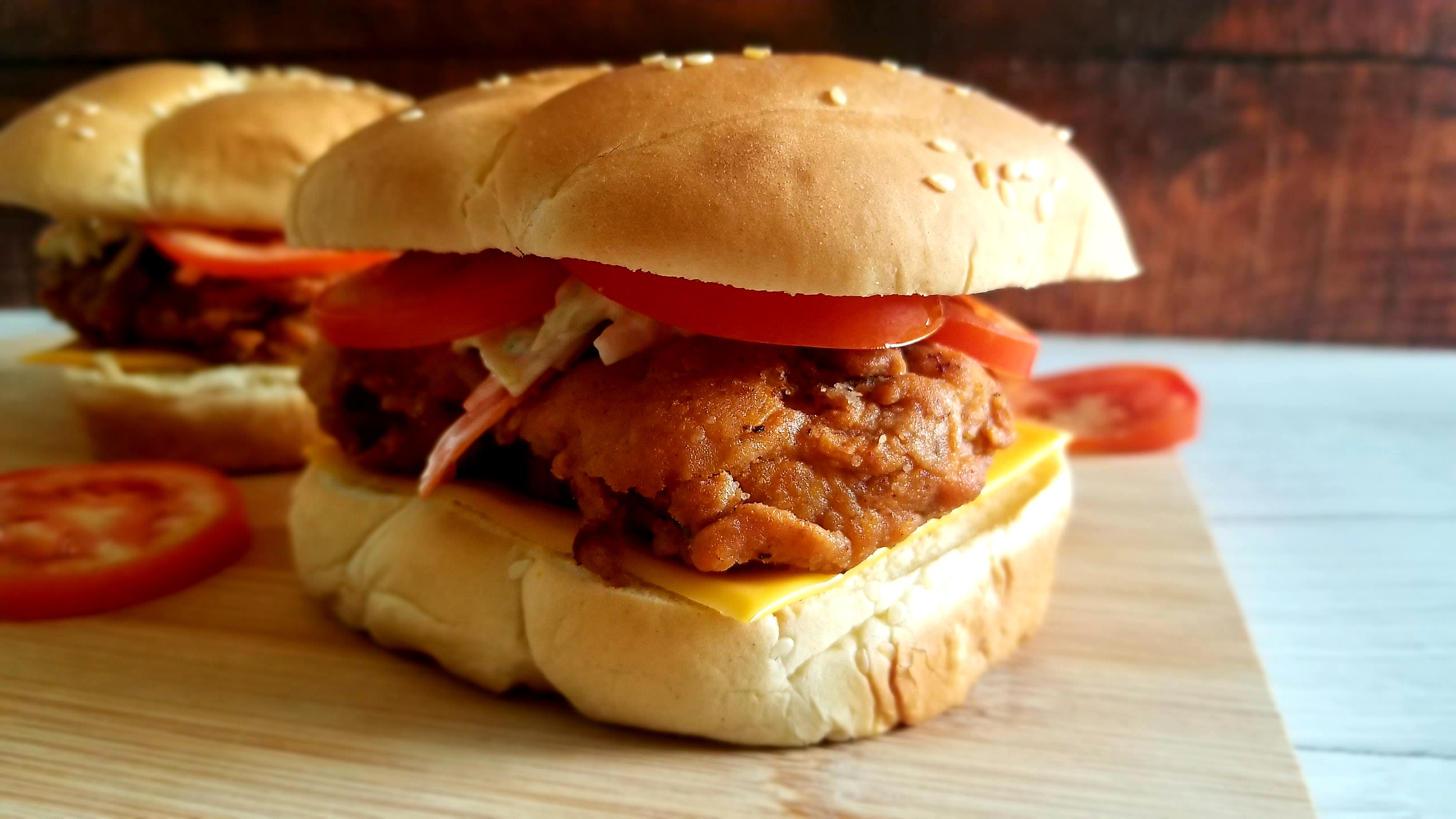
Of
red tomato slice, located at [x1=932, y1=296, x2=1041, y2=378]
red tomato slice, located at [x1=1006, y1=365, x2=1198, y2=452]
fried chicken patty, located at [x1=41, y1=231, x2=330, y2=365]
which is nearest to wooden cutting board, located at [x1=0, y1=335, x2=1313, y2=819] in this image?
red tomato slice, located at [x1=932, y1=296, x2=1041, y2=378]

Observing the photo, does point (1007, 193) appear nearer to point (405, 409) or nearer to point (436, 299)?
point (436, 299)

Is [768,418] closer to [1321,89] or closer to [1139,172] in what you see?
[1139,172]

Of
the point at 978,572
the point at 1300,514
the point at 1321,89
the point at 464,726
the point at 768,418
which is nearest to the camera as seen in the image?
the point at 768,418

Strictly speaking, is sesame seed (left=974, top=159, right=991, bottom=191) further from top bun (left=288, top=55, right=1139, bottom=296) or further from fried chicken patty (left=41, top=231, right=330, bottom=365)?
fried chicken patty (left=41, top=231, right=330, bottom=365)

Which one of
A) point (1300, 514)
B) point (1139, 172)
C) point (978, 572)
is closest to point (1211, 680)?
point (978, 572)

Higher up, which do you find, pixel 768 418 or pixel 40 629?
pixel 768 418

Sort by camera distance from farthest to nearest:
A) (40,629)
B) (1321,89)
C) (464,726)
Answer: (1321,89)
(40,629)
(464,726)

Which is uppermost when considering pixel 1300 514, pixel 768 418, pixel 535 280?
pixel 535 280
